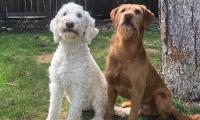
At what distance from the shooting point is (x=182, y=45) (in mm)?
3227

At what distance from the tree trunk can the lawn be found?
31 cm

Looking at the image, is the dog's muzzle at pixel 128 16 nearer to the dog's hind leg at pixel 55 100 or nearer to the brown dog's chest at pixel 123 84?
the brown dog's chest at pixel 123 84

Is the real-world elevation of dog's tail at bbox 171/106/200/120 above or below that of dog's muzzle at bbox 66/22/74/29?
below

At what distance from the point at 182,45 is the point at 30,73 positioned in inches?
125

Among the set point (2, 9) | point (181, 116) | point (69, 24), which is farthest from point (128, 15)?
Result: point (2, 9)

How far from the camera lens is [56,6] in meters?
9.41

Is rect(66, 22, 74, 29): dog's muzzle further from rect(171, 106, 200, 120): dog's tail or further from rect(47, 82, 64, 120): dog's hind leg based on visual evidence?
rect(171, 106, 200, 120): dog's tail

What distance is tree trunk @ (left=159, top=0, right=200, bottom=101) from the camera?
3.11 meters

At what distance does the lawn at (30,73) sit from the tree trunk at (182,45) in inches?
12.4

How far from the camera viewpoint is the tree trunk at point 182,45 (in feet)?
10.2

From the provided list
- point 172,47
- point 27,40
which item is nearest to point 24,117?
point 172,47

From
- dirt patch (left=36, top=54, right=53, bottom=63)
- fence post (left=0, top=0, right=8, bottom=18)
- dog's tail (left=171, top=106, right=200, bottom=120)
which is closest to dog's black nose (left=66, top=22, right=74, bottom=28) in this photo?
dog's tail (left=171, top=106, right=200, bottom=120)

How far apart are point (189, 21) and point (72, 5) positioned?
183 centimetres

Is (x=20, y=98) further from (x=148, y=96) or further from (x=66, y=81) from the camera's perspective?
(x=148, y=96)
